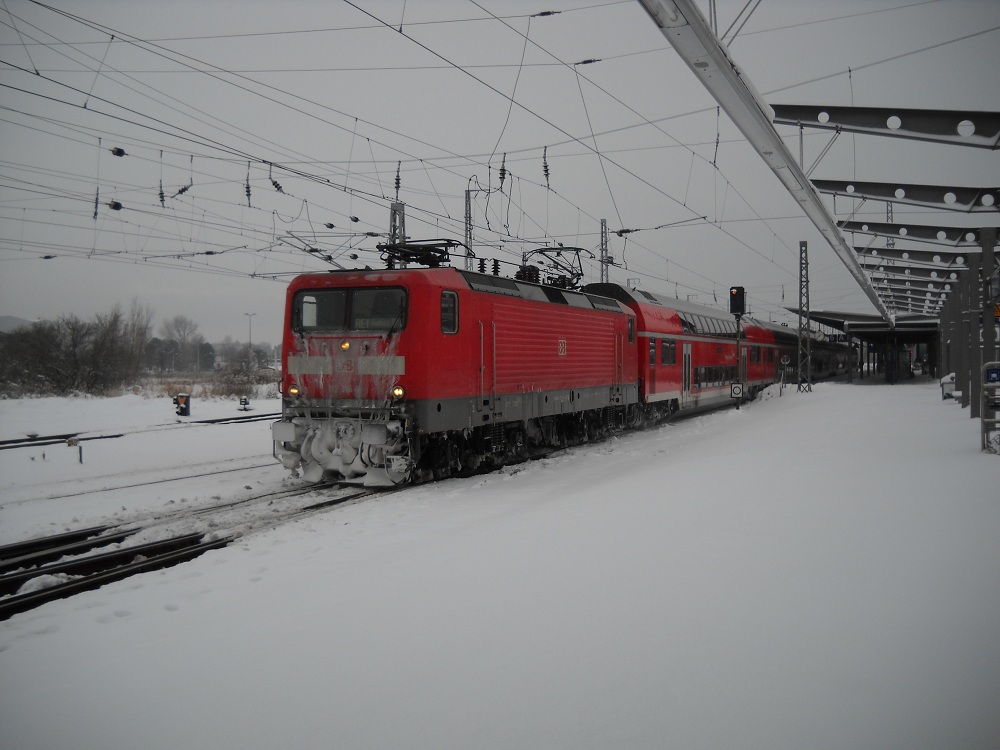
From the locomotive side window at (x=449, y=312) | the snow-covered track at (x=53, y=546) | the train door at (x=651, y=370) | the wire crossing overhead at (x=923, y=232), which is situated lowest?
the snow-covered track at (x=53, y=546)

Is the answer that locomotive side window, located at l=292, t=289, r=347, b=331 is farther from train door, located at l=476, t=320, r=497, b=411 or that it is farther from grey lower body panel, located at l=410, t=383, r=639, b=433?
train door, located at l=476, t=320, r=497, b=411

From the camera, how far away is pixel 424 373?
1018 centimetres

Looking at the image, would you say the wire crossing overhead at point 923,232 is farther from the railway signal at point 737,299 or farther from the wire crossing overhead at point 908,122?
the wire crossing overhead at point 908,122

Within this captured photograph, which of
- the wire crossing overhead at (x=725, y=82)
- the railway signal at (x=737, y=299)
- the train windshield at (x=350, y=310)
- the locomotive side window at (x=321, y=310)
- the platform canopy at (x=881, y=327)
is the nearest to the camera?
the wire crossing overhead at (x=725, y=82)

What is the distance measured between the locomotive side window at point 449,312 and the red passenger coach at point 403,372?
2cm

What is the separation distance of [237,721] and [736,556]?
4.01 metres

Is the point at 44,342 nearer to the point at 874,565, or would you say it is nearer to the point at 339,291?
the point at 339,291

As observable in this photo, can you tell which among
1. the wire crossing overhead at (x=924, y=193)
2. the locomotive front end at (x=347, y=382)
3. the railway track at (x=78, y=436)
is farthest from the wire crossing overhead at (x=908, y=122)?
the railway track at (x=78, y=436)

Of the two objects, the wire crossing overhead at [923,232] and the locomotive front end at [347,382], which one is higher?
the wire crossing overhead at [923,232]

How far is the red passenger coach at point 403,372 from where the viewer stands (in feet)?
33.6

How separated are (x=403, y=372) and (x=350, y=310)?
1492 millimetres

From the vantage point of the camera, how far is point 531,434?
13.6 m

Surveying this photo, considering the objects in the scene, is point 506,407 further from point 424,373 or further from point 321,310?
point 321,310

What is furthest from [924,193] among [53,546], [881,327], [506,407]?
[881,327]
